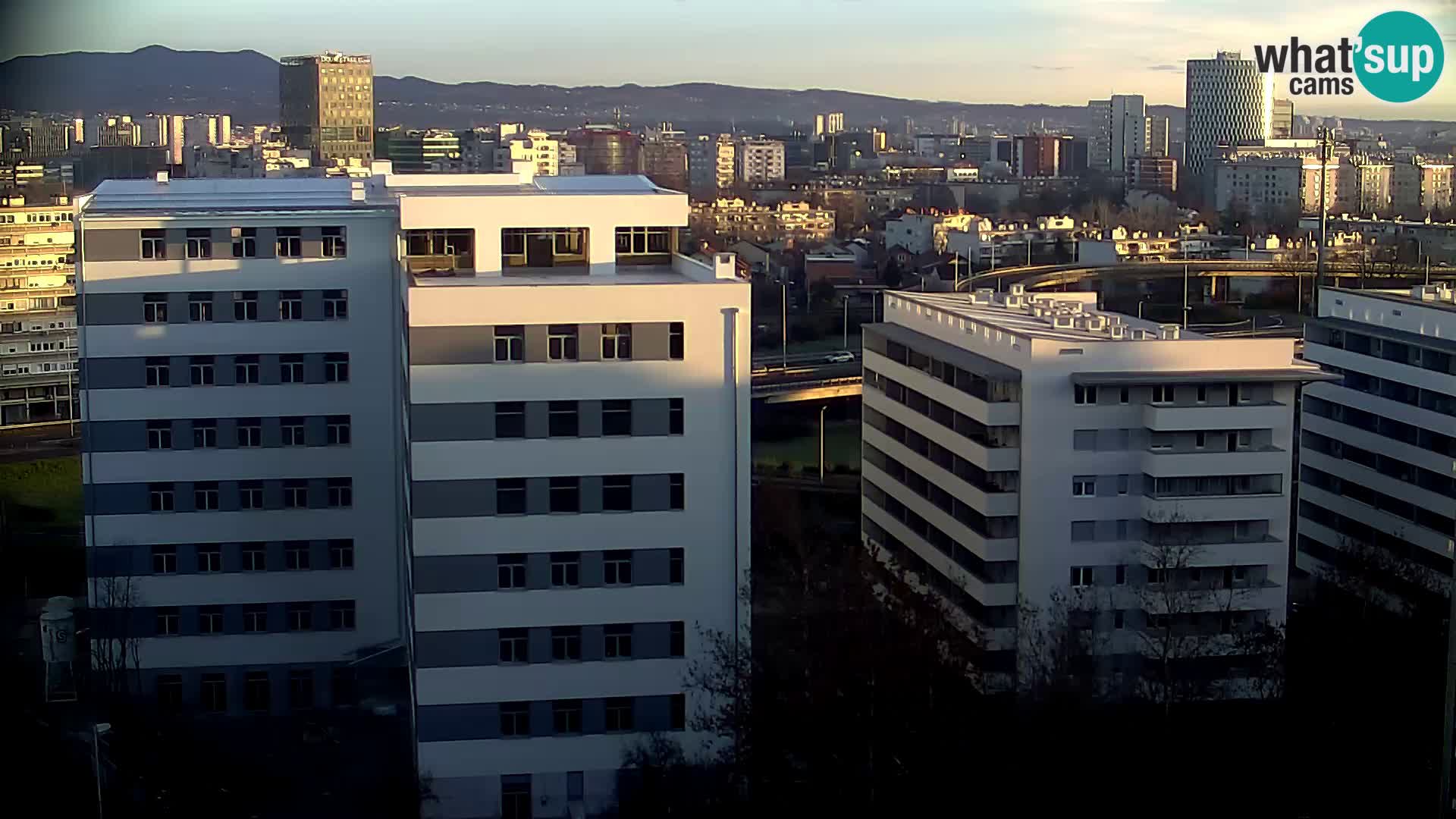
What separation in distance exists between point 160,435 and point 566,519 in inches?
58.9

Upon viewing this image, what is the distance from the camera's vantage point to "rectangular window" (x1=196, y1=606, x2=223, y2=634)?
15.8 ft

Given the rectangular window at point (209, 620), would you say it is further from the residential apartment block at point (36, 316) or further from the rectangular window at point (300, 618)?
the residential apartment block at point (36, 316)

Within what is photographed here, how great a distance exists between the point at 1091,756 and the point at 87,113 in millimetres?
13168

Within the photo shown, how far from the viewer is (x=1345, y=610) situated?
5324mm

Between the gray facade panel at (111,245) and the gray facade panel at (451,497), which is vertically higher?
the gray facade panel at (111,245)

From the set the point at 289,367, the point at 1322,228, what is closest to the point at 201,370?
the point at 289,367

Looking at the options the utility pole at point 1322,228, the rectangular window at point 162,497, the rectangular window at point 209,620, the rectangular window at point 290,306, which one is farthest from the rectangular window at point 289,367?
the utility pole at point 1322,228

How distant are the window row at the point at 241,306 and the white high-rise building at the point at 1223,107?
79.3ft

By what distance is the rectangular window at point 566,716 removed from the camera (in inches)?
154

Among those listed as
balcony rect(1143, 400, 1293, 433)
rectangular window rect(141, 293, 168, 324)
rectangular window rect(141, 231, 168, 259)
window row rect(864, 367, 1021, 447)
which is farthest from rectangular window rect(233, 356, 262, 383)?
balcony rect(1143, 400, 1293, 433)

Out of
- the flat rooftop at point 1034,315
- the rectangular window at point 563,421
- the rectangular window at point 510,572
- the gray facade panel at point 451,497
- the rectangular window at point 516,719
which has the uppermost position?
the flat rooftop at point 1034,315

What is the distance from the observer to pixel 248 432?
479cm

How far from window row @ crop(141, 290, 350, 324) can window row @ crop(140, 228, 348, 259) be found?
0.10 meters

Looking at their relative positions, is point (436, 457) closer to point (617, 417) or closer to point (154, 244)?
point (617, 417)
